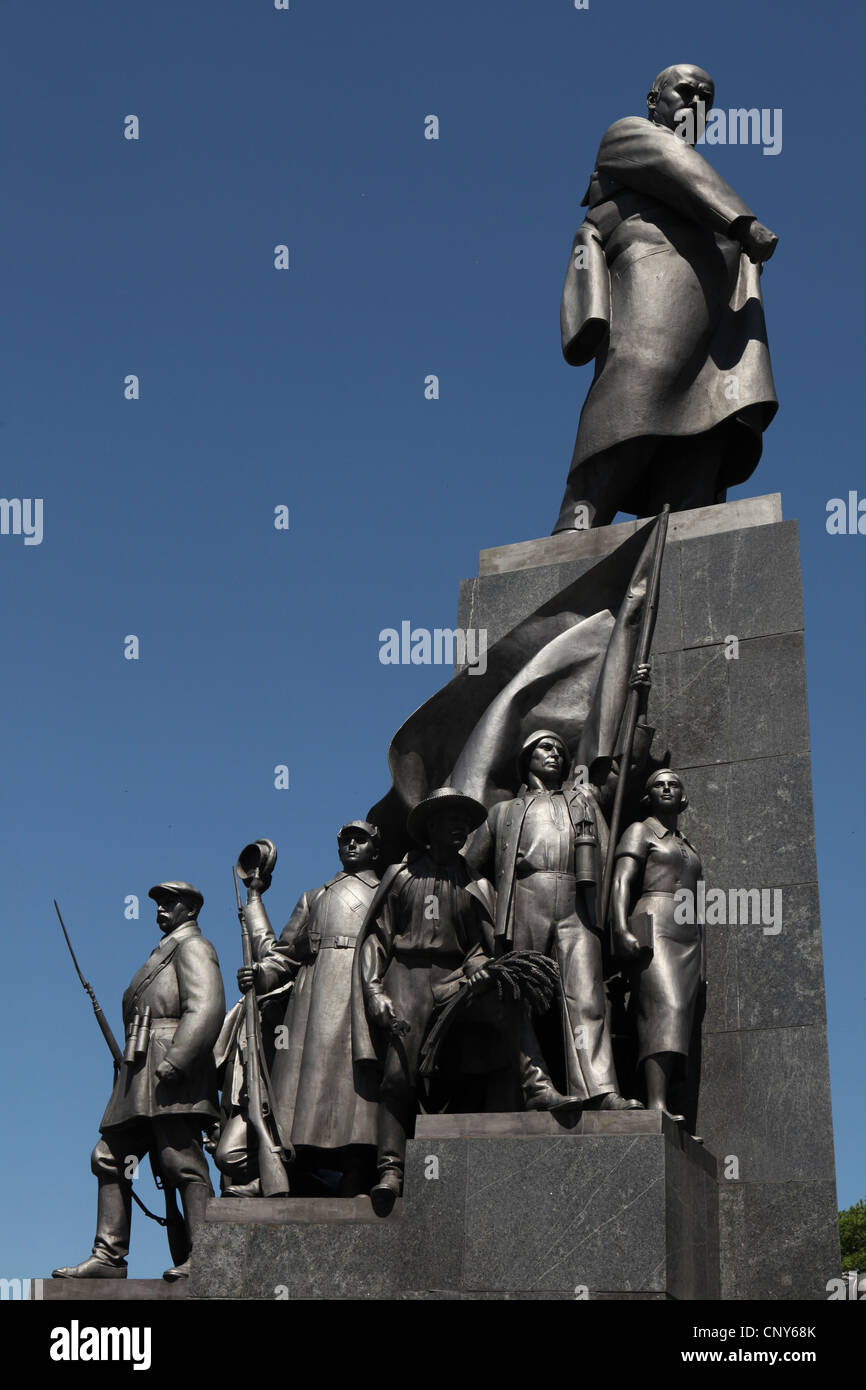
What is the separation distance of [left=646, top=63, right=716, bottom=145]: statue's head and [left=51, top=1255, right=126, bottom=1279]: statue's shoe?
38.8 feet

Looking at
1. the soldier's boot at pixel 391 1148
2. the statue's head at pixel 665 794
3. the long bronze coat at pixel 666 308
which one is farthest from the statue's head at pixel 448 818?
the long bronze coat at pixel 666 308

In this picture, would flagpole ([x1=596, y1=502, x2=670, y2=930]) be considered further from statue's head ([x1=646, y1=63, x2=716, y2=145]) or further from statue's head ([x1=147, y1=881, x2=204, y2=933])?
statue's head ([x1=646, y1=63, x2=716, y2=145])

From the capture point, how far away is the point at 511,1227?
10344 millimetres

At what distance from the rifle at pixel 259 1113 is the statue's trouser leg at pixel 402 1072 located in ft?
2.91

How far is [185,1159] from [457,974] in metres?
2.92

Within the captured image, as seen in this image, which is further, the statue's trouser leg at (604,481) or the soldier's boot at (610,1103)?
the statue's trouser leg at (604,481)

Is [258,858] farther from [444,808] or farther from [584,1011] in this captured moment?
[584,1011]

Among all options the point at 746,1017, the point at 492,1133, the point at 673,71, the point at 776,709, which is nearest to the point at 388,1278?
the point at 492,1133

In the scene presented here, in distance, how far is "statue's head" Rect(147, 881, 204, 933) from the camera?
13852 mm

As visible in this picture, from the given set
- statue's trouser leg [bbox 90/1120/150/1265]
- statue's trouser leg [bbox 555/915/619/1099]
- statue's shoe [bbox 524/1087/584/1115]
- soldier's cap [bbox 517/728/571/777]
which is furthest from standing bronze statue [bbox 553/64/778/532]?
statue's trouser leg [bbox 90/1120/150/1265]

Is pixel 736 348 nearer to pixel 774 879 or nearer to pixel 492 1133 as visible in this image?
pixel 774 879

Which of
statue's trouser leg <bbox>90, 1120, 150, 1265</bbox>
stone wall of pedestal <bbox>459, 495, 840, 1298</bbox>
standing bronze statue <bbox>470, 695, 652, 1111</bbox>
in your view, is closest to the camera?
standing bronze statue <bbox>470, 695, 652, 1111</bbox>

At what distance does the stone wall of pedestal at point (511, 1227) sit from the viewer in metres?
10.1

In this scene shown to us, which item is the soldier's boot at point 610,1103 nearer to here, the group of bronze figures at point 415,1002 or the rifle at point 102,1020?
the group of bronze figures at point 415,1002
